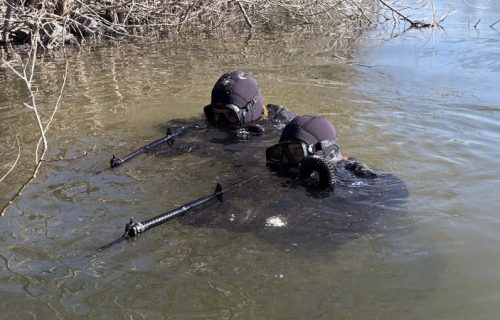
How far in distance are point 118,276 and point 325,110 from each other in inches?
182

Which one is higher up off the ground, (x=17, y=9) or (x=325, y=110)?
(x=17, y=9)

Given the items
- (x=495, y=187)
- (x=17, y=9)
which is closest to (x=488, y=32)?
(x=495, y=187)

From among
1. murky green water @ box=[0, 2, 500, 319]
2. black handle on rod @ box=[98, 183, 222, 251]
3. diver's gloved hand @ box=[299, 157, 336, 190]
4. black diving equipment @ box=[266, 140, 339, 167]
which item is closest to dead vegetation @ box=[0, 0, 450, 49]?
A: murky green water @ box=[0, 2, 500, 319]

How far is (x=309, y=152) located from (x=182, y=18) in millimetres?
11620

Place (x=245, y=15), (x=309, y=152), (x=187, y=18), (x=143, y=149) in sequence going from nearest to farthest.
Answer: (x=309, y=152) → (x=143, y=149) → (x=187, y=18) → (x=245, y=15)

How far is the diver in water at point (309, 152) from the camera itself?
4595 millimetres

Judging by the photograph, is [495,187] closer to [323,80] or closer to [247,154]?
[247,154]

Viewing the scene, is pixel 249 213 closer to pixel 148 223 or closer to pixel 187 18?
pixel 148 223

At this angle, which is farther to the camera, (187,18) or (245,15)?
(245,15)

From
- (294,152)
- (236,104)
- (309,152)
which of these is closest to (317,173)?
(309,152)

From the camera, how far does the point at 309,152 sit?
4699mm

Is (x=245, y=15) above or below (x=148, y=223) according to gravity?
above

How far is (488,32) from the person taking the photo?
524 inches

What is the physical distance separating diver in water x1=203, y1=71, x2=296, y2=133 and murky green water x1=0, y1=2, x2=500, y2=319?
0.36 meters
